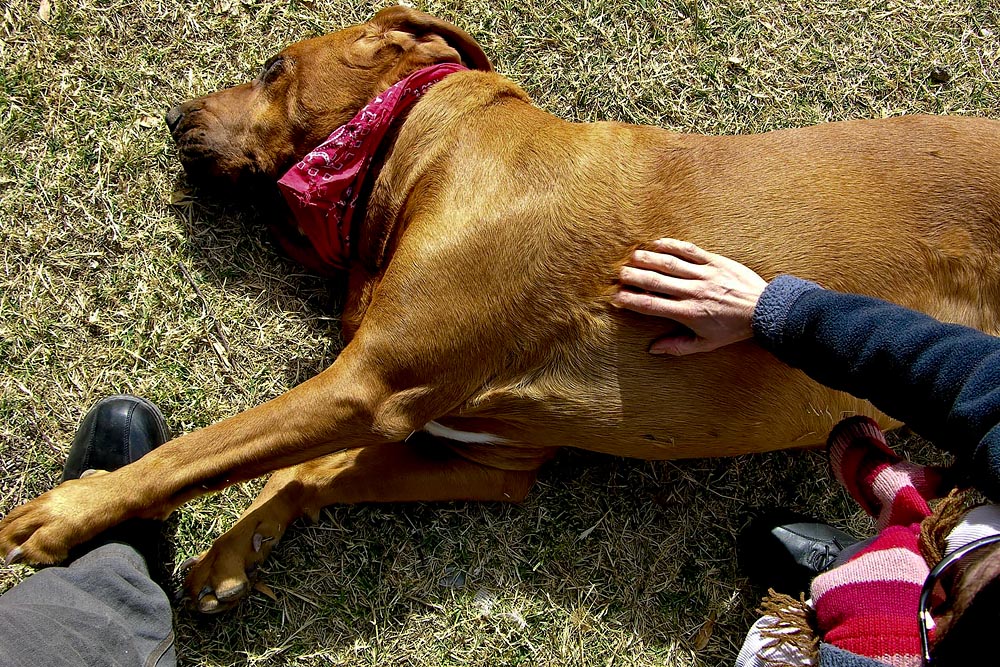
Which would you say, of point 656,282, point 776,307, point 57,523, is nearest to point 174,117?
point 57,523

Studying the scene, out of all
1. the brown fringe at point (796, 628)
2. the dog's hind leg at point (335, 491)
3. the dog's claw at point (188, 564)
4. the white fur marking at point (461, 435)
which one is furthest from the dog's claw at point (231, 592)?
the brown fringe at point (796, 628)

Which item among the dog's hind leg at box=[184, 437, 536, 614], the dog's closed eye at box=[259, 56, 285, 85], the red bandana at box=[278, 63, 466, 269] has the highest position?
the dog's closed eye at box=[259, 56, 285, 85]

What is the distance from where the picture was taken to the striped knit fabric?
208 centimetres

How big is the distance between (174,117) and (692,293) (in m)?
2.53

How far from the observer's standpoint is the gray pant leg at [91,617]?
2611 mm

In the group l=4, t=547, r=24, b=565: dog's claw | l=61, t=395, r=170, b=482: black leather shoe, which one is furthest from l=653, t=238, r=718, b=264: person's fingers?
l=4, t=547, r=24, b=565: dog's claw

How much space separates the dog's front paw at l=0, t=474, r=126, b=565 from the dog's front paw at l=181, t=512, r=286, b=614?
1.60 ft

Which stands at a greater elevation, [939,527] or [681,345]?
[681,345]

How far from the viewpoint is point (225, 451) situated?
9.28ft

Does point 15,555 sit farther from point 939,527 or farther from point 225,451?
point 939,527

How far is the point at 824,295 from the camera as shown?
2.49m

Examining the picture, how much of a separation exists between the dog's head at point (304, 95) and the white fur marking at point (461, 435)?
53.3 inches

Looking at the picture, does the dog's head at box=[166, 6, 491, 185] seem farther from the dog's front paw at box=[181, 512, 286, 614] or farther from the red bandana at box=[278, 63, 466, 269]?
the dog's front paw at box=[181, 512, 286, 614]

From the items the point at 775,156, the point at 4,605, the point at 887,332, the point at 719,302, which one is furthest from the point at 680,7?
the point at 4,605
